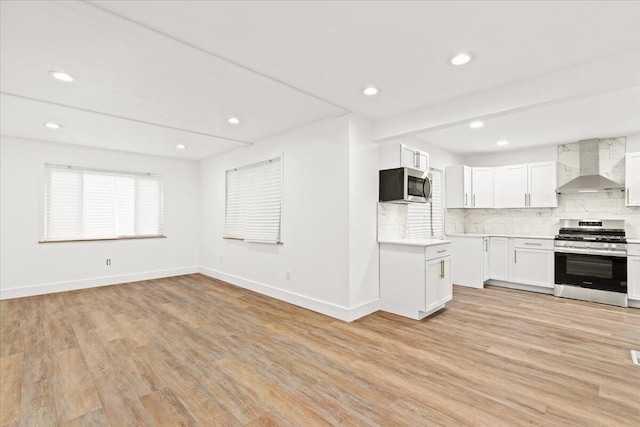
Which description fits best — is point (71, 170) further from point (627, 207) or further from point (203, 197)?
point (627, 207)

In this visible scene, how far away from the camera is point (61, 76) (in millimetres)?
2762

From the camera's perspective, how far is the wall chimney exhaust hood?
472 cm


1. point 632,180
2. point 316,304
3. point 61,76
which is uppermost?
point 61,76

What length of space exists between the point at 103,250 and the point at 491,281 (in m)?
7.18

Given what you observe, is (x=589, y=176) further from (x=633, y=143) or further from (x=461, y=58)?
(x=461, y=58)

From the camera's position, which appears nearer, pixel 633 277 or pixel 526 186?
pixel 633 277

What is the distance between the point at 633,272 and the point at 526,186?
194 centimetres

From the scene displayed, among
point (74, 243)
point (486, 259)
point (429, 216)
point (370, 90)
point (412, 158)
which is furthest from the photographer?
point (486, 259)

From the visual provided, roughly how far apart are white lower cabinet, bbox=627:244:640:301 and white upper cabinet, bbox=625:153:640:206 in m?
0.78

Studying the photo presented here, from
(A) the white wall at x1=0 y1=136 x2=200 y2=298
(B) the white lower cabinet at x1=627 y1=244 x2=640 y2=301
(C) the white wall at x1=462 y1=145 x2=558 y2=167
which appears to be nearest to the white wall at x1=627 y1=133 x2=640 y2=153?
(C) the white wall at x1=462 y1=145 x2=558 y2=167

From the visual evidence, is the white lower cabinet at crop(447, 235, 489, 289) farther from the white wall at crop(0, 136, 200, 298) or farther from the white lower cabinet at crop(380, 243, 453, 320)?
the white wall at crop(0, 136, 200, 298)

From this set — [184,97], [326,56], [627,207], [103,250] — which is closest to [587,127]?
[627,207]

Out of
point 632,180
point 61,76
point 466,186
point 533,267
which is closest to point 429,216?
Answer: point 466,186

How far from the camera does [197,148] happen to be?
5.65 metres
